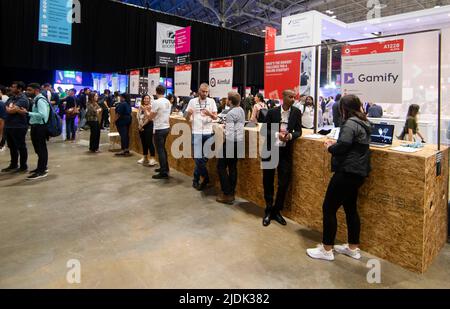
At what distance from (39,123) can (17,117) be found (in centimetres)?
54

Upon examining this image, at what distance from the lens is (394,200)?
281 cm

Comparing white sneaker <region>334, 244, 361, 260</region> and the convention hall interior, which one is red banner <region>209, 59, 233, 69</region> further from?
white sneaker <region>334, 244, 361, 260</region>

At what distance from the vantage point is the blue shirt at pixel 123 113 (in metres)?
7.31

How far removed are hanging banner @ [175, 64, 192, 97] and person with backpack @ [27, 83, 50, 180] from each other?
7.93 feet

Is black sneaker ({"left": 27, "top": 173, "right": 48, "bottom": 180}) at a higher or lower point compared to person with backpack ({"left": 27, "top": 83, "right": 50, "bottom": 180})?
lower

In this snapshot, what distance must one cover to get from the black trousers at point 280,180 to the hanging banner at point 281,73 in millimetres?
782

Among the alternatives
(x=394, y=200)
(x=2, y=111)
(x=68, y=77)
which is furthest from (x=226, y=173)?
(x=68, y=77)

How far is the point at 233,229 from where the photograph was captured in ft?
11.5

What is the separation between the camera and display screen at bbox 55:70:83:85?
1462cm

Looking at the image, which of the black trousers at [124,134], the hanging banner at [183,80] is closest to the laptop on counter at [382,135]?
the hanging banner at [183,80]

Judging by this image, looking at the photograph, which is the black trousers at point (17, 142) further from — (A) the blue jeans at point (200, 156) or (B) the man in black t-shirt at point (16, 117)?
(A) the blue jeans at point (200, 156)

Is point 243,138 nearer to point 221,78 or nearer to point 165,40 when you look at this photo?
point 221,78

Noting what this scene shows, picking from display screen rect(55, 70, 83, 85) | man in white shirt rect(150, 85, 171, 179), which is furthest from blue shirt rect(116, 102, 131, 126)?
display screen rect(55, 70, 83, 85)
